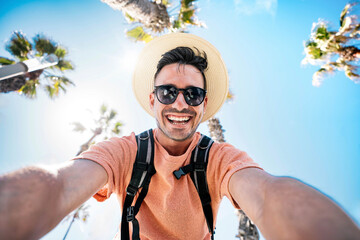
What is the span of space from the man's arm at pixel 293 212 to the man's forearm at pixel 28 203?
1.33m

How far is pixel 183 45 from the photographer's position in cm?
303

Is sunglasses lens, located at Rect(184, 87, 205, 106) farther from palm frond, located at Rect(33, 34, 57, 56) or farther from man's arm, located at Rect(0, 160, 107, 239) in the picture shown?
palm frond, located at Rect(33, 34, 57, 56)

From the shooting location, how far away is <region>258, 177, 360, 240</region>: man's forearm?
74 centimetres

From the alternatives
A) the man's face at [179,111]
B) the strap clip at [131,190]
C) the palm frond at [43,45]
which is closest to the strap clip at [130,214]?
the strap clip at [131,190]

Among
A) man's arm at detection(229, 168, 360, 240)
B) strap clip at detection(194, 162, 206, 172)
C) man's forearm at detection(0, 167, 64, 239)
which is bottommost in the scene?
man's forearm at detection(0, 167, 64, 239)

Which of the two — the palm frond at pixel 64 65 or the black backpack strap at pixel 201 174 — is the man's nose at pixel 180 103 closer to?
the black backpack strap at pixel 201 174

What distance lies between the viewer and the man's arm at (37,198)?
79cm

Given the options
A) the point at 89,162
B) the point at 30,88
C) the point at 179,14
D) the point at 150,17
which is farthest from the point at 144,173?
the point at 30,88

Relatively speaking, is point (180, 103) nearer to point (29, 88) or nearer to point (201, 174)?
point (201, 174)

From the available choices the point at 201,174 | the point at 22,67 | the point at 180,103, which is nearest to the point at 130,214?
the point at 201,174

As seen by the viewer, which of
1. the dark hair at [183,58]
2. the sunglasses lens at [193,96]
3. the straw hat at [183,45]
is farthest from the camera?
the straw hat at [183,45]

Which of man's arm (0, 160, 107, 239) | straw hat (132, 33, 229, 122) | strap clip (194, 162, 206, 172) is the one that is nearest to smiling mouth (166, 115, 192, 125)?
strap clip (194, 162, 206, 172)

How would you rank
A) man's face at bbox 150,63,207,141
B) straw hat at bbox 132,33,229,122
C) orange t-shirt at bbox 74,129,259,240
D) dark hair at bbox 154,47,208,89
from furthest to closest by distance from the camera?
straw hat at bbox 132,33,229,122 < dark hair at bbox 154,47,208,89 < man's face at bbox 150,63,207,141 < orange t-shirt at bbox 74,129,259,240

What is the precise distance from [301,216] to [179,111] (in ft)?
5.88
